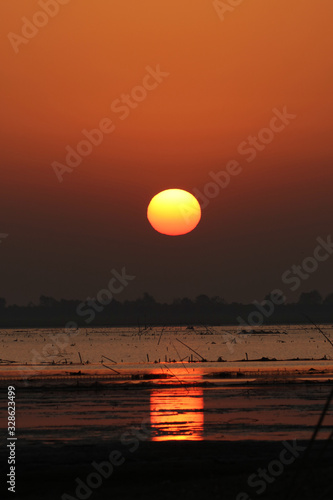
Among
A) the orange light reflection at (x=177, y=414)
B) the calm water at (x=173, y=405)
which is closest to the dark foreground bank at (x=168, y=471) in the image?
the orange light reflection at (x=177, y=414)

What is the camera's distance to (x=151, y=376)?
50.4m

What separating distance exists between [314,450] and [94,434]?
7.19 m

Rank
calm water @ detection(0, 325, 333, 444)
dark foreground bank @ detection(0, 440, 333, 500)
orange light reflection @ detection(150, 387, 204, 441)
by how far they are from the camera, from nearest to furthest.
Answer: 1. dark foreground bank @ detection(0, 440, 333, 500)
2. orange light reflection @ detection(150, 387, 204, 441)
3. calm water @ detection(0, 325, 333, 444)

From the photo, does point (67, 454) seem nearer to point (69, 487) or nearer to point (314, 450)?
point (69, 487)

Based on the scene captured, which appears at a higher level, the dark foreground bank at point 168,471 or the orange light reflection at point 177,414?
the orange light reflection at point 177,414

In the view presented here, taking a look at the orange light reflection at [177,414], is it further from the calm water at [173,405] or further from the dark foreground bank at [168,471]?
the dark foreground bank at [168,471]

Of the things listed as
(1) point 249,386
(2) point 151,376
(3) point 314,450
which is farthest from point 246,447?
(2) point 151,376

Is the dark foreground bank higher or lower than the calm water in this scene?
lower

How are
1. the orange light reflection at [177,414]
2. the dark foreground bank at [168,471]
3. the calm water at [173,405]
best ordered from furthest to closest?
the calm water at [173,405] < the orange light reflection at [177,414] < the dark foreground bank at [168,471]

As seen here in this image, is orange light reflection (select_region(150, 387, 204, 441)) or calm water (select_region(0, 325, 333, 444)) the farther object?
calm water (select_region(0, 325, 333, 444))

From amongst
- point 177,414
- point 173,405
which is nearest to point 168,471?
point 177,414

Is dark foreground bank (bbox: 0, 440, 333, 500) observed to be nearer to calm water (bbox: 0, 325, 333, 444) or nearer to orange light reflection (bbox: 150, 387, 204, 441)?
orange light reflection (bbox: 150, 387, 204, 441)

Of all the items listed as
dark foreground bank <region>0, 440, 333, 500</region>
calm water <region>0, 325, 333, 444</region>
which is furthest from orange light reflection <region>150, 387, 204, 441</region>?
dark foreground bank <region>0, 440, 333, 500</region>

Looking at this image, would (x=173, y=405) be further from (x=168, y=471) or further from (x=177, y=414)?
(x=168, y=471)
